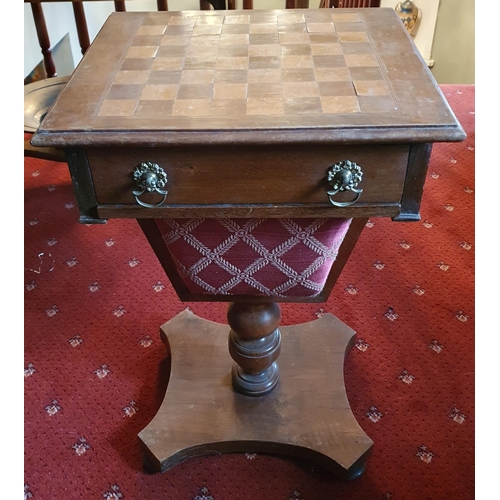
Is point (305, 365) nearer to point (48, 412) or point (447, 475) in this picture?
point (447, 475)

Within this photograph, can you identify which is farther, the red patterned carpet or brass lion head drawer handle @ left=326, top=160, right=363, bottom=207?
the red patterned carpet

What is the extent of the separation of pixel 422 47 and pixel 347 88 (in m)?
2.76

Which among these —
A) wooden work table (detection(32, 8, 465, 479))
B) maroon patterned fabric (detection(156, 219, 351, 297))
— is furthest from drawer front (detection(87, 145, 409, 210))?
maroon patterned fabric (detection(156, 219, 351, 297))

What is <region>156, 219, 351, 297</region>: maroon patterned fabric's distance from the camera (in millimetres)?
935

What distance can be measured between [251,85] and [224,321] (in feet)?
2.92

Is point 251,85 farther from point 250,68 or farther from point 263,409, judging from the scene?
point 263,409

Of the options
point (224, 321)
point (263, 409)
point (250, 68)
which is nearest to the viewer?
point (250, 68)

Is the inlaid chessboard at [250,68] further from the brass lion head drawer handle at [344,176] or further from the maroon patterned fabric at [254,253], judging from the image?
the maroon patterned fabric at [254,253]

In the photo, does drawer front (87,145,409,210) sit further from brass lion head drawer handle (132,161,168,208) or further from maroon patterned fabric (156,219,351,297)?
maroon patterned fabric (156,219,351,297)

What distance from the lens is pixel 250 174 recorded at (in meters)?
0.79

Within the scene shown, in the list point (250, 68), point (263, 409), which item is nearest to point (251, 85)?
point (250, 68)

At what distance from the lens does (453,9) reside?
2.93 m

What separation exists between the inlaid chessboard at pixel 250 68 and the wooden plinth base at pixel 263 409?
77 centimetres

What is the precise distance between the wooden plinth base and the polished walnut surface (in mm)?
754
